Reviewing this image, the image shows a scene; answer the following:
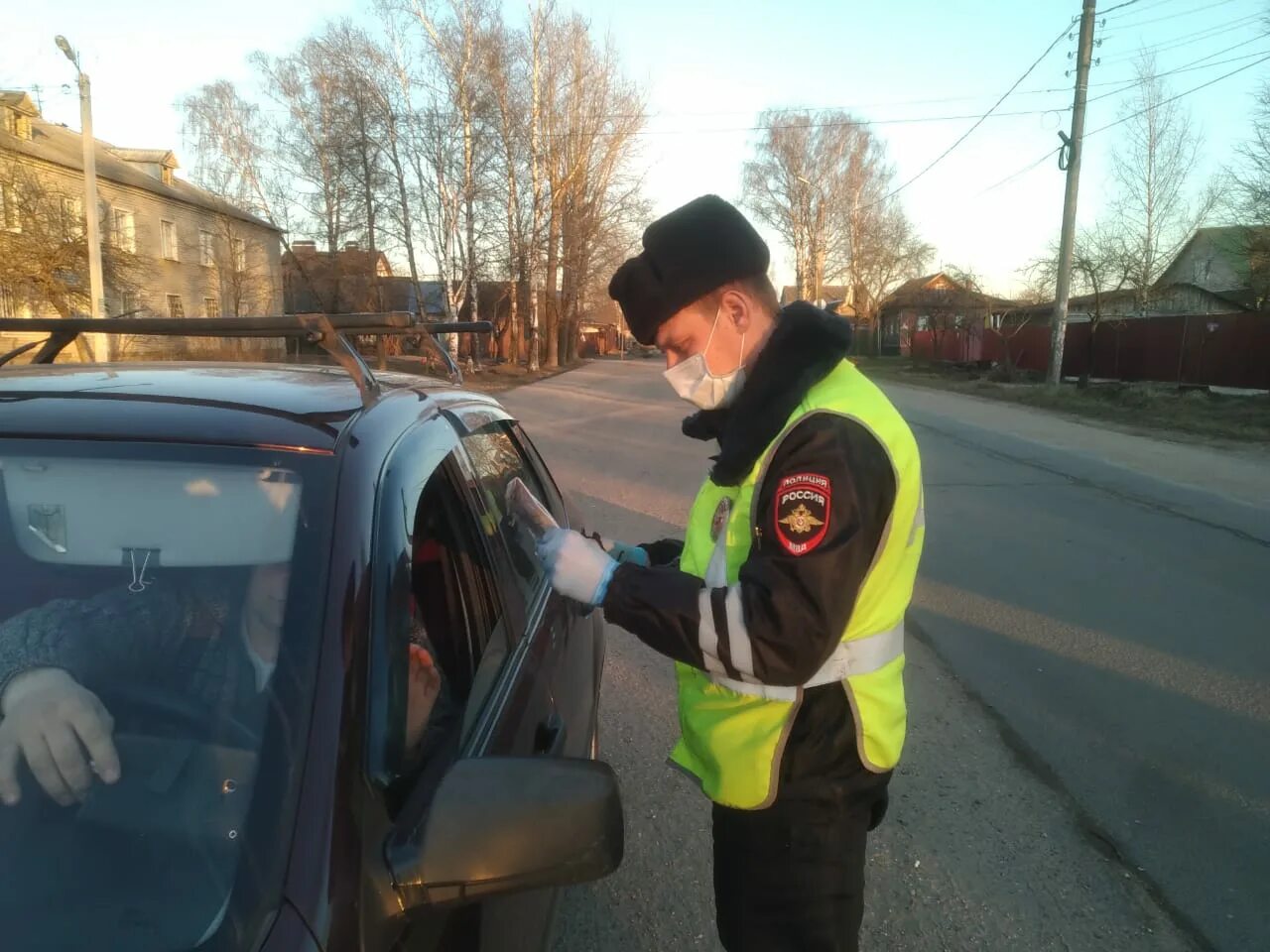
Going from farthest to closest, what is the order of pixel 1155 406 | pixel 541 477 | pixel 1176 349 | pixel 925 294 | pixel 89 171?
1. pixel 925 294
2. pixel 1176 349
3. pixel 1155 406
4. pixel 89 171
5. pixel 541 477

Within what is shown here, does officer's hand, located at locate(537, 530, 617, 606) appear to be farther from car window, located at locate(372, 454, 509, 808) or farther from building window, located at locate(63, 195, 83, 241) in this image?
building window, located at locate(63, 195, 83, 241)

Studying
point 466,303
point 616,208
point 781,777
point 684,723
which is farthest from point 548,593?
point 616,208

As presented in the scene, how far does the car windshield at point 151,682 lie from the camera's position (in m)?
1.22

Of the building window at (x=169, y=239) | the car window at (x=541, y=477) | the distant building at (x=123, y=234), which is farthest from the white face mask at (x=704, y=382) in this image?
the building window at (x=169, y=239)

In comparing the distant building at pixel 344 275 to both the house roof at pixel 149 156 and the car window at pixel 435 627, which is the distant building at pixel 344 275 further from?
the car window at pixel 435 627

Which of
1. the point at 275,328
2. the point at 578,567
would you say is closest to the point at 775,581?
the point at 578,567

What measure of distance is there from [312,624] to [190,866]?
1.19 ft

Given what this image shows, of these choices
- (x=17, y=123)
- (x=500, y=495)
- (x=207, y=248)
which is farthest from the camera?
(x=207, y=248)

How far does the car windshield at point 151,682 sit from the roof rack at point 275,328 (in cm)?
33

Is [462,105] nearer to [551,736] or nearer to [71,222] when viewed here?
[71,222]

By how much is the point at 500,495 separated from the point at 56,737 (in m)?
1.38

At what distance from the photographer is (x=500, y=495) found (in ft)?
8.77

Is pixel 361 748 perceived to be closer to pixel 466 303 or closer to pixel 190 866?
pixel 190 866

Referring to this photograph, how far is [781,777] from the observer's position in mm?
1654
